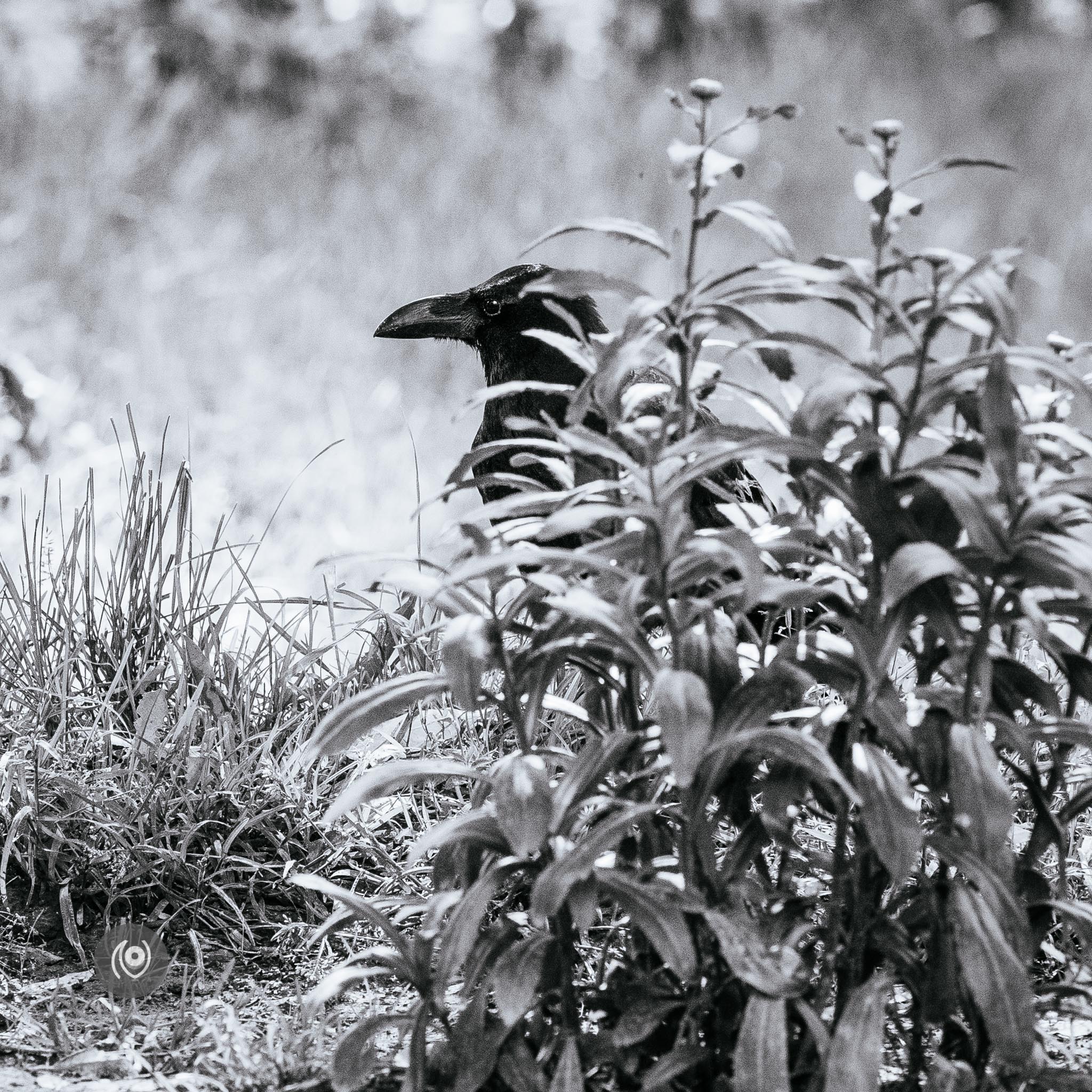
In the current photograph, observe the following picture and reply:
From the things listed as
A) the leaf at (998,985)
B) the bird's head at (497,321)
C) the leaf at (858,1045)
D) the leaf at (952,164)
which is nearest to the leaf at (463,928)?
the leaf at (858,1045)

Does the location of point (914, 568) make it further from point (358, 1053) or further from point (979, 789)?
point (358, 1053)

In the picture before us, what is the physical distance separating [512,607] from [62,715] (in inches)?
42.5

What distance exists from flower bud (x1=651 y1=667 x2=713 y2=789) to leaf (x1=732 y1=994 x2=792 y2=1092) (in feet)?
0.87

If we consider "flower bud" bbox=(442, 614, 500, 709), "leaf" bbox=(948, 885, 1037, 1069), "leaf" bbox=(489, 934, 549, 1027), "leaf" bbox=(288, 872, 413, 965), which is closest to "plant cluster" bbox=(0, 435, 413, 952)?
"leaf" bbox=(288, 872, 413, 965)

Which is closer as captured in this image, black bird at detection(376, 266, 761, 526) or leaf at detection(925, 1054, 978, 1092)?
leaf at detection(925, 1054, 978, 1092)

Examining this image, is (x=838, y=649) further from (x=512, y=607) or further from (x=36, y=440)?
(x=36, y=440)

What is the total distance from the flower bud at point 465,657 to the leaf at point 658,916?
0.23 meters

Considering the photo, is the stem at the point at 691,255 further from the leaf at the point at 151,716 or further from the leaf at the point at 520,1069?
the leaf at the point at 151,716

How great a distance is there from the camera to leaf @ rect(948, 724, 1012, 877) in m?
1.58

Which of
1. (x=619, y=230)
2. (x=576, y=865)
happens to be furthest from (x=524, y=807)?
(x=619, y=230)

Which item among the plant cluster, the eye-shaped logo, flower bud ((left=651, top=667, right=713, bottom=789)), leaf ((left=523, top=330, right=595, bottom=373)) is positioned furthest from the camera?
the plant cluster

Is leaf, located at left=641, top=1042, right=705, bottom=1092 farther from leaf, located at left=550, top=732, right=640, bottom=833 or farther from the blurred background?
the blurred background

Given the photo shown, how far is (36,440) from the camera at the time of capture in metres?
4.16

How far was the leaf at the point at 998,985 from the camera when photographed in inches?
A: 61.8
